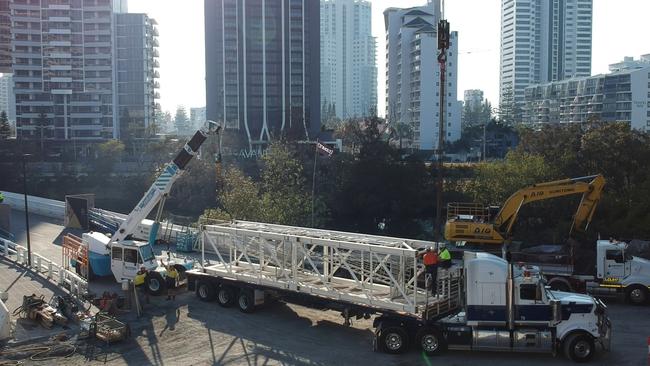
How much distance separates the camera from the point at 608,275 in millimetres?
20641

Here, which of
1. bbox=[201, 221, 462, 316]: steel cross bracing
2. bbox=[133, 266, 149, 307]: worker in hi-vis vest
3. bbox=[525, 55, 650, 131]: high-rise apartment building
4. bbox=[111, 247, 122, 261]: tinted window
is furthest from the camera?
bbox=[525, 55, 650, 131]: high-rise apartment building

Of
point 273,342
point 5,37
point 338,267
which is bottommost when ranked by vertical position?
point 273,342

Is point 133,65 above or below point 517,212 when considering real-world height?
above

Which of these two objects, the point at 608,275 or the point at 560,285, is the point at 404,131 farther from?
the point at 560,285

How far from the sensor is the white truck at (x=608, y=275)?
20.1m

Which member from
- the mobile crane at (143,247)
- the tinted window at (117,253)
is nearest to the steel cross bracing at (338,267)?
the mobile crane at (143,247)

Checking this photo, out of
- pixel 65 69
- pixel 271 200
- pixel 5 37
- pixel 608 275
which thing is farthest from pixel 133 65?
pixel 608 275

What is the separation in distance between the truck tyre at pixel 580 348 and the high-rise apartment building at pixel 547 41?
159 meters

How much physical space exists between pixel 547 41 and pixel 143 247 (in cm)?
17064

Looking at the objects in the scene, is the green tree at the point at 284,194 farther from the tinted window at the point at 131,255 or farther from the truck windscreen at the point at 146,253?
the tinted window at the point at 131,255

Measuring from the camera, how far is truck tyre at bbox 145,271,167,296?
2075 centimetres

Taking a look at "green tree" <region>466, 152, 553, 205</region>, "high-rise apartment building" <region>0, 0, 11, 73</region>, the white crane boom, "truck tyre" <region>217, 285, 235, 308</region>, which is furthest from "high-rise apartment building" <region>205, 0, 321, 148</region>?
"truck tyre" <region>217, 285, 235, 308</region>

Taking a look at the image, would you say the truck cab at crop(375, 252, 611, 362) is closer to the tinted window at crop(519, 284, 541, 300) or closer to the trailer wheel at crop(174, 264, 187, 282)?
the tinted window at crop(519, 284, 541, 300)

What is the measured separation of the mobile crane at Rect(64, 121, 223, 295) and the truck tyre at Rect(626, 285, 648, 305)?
1488 cm
